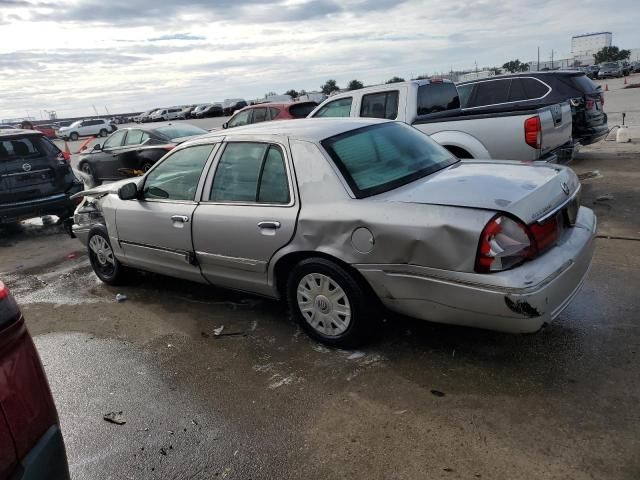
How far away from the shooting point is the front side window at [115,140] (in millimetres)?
12036

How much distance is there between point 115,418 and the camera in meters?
3.25

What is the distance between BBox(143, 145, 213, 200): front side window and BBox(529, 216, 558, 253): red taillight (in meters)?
2.62

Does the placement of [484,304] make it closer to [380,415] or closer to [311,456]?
[380,415]

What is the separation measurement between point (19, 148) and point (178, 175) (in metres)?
5.30

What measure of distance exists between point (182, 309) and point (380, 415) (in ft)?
8.21

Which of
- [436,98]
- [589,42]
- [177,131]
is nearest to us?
[436,98]

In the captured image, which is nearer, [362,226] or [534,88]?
[362,226]

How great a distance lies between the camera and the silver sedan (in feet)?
9.70

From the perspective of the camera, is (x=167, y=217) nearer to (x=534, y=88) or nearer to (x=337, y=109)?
(x=337, y=109)

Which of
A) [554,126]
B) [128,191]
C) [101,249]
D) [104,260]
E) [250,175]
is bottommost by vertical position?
[104,260]

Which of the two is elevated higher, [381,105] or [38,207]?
[381,105]

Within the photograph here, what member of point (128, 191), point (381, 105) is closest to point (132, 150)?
point (381, 105)

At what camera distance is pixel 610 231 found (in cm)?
579

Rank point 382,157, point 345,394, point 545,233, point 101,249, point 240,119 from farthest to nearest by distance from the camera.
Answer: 1. point 240,119
2. point 101,249
3. point 382,157
4. point 345,394
5. point 545,233
